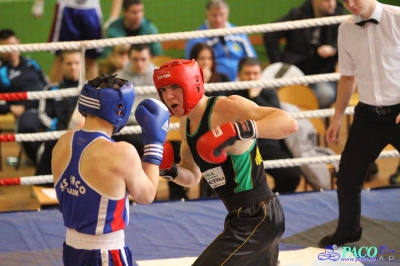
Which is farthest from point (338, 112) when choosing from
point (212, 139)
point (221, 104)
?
point (212, 139)

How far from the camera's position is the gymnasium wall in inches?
348

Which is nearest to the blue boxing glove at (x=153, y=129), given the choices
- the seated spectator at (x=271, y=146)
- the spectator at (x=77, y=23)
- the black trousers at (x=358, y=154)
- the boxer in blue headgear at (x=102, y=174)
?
the boxer in blue headgear at (x=102, y=174)

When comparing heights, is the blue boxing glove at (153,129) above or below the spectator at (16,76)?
above

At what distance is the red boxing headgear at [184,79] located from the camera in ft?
9.70

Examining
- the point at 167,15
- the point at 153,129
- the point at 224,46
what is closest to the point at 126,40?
the point at 224,46

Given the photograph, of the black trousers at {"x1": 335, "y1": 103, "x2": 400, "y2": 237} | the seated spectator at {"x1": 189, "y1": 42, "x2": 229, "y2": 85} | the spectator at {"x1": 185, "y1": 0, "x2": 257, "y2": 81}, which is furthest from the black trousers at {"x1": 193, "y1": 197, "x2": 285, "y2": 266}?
the spectator at {"x1": 185, "y1": 0, "x2": 257, "y2": 81}

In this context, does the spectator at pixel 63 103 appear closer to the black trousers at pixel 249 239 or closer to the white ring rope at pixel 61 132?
the white ring rope at pixel 61 132

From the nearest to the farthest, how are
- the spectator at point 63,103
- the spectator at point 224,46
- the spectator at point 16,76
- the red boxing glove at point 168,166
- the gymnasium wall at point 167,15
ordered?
the red boxing glove at point 168,166, the spectator at point 63,103, the spectator at point 224,46, the spectator at point 16,76, the gymnasium wall at point 167,15

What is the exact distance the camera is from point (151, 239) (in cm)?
432

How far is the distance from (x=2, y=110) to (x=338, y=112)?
12.6 ft

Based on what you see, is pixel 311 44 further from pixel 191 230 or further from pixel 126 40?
pixel 191 230

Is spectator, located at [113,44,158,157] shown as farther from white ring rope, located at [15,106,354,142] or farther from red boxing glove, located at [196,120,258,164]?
red boxing glove, located at [196,120,258,164]

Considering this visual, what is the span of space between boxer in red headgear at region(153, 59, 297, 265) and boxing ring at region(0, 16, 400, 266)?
3.02 ft

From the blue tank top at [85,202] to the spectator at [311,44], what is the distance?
4141 mm
